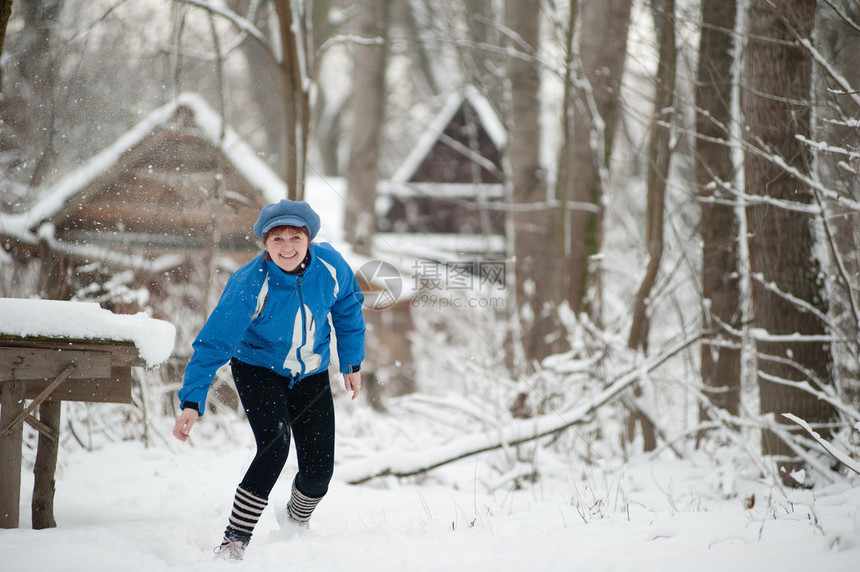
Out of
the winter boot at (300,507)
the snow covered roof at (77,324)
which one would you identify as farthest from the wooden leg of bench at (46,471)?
the winter boot at (300,507)

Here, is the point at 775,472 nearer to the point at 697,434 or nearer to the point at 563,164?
the point at 697,434

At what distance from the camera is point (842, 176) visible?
362 cm

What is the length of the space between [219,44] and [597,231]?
3977 millimetres

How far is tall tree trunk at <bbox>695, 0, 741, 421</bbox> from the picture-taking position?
194 inches

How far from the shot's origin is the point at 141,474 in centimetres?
443

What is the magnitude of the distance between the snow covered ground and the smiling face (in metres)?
1.16

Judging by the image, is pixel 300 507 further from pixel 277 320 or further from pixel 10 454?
pixel 10 454

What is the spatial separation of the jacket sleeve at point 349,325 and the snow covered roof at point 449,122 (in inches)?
468

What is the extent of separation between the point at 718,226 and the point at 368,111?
7351 millimetres

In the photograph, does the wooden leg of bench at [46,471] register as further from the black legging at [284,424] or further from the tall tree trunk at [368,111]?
the tall tree trunk at [368,111]

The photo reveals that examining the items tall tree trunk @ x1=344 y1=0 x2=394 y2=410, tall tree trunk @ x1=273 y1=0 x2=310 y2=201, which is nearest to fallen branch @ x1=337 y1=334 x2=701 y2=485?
tall tree trunk @ x1=273 y1=0 x2=310 y2=201

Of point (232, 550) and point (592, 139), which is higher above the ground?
point (592, 139)

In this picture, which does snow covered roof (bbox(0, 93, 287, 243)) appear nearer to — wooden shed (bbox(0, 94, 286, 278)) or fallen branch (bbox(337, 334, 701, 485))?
wooden shed (bbox(0, 94, 286, 278))

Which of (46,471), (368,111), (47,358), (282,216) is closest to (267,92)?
(282,216)
